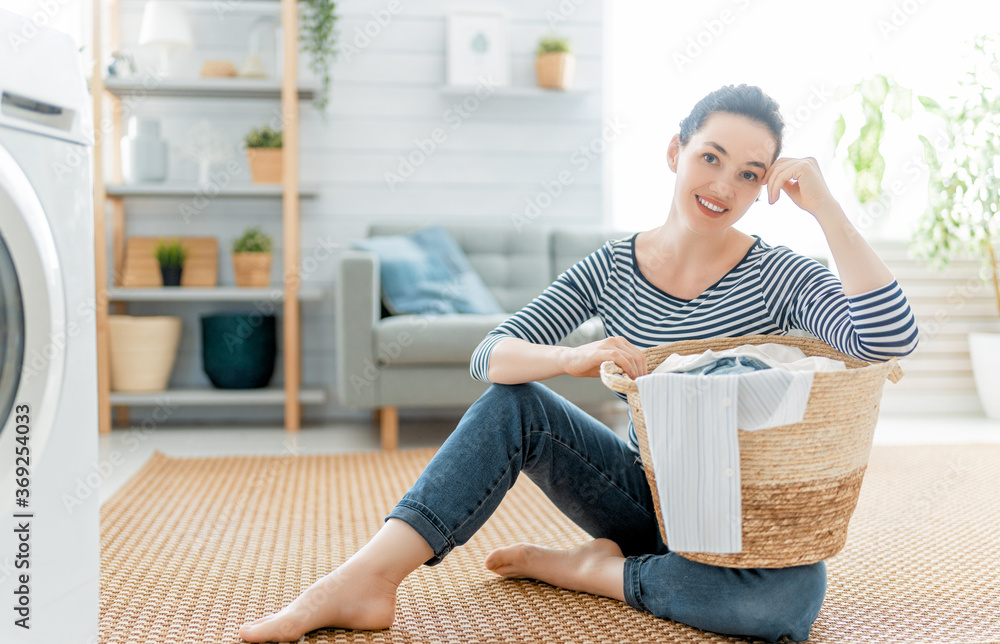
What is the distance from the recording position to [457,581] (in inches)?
54.6

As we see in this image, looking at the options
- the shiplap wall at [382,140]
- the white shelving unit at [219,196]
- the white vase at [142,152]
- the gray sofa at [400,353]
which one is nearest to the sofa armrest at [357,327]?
the gray sofa at [400,353]

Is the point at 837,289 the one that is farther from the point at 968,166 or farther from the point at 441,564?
the point at 968,166

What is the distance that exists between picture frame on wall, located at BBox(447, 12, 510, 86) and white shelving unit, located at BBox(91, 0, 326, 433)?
636mm

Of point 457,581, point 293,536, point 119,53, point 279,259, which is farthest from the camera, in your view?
point 279,259

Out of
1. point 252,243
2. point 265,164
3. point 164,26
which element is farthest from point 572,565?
point 164,26

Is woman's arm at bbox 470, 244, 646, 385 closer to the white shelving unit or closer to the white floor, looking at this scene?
the white floor

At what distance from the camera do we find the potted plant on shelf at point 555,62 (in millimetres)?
3299

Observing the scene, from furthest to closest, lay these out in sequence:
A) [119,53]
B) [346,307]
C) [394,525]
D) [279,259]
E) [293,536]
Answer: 1. [279,259]
2. [119,53]
3. [346,307]
4. [293,536]
5. [394,525]

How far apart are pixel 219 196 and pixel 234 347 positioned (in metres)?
0.61

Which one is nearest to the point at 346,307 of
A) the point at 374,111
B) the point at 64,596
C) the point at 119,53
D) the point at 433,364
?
the point at 433,364

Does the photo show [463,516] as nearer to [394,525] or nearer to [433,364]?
[394,525]

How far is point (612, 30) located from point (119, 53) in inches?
78.4

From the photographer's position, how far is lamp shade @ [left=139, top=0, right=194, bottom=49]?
3.00 metres

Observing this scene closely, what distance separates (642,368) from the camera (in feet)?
3.57
